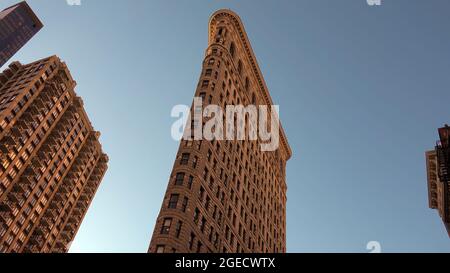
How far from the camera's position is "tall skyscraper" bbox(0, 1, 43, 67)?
15438 centimetres

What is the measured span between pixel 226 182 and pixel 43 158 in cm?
6005

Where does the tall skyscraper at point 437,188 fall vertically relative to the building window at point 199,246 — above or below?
above

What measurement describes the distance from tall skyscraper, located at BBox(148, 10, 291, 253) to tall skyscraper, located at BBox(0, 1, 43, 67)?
11461cm

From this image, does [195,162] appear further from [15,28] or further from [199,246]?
[15,28]

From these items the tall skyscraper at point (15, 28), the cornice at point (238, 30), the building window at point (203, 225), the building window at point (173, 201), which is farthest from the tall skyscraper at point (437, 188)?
the tall skyscraper at point (15, 28)

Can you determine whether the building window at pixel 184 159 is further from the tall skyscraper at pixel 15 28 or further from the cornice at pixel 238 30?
the tall skyscraper at pixel 15 28

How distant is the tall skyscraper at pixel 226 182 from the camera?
136 feet

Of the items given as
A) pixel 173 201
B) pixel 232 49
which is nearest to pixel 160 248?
pixel 173 201

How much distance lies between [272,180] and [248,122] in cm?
1609

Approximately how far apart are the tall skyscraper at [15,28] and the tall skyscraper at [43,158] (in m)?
59.5

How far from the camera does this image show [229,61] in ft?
227
